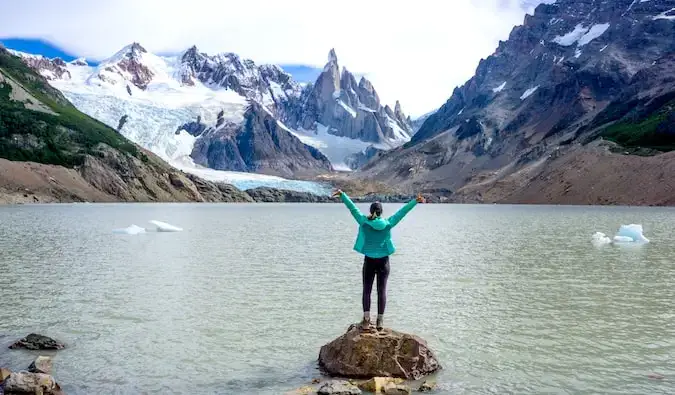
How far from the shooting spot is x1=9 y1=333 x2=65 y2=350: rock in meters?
17.8

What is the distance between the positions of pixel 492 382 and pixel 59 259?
33.3 m

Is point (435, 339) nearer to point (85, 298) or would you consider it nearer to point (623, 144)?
point (85, 298)

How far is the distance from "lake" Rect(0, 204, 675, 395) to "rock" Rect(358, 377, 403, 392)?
1.52m

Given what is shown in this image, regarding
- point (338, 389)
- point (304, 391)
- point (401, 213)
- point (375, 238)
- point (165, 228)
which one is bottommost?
point (304, 391)

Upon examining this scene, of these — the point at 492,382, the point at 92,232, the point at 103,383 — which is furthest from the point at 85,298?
the point at 92,232

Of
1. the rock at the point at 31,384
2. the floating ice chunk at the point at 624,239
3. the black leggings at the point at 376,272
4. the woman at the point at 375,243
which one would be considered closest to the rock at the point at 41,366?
the rock at the point at 31,384

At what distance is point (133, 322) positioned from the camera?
21.3m

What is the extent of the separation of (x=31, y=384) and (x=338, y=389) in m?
7.05

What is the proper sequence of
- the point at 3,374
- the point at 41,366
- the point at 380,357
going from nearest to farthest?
the point at 3,374 < the point at 41,366 < the point at 380,357

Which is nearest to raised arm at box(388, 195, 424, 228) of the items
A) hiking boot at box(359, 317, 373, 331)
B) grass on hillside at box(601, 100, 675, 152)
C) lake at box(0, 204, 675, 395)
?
hiking boot at box(359, 317, 373, 331)

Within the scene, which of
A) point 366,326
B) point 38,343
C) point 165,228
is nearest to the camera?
point 366,326

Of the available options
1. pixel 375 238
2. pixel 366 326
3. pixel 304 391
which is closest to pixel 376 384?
pixel 304 391

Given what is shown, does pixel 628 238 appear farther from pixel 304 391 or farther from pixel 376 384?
pixel 304 391

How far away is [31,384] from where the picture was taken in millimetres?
13625
